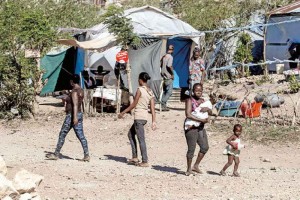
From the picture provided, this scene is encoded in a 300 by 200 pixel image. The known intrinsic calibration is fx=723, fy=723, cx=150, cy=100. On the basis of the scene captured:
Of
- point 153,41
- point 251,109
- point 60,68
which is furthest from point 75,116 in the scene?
point 60,68

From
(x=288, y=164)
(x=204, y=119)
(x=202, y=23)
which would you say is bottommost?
(x=288, y=164)

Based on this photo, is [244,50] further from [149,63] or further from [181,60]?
[149,63]

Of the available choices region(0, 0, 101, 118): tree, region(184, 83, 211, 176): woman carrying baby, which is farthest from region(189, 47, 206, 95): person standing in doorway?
region(184, 83, 211, 176): woman carrying baby

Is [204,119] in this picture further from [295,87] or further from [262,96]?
[295,87]

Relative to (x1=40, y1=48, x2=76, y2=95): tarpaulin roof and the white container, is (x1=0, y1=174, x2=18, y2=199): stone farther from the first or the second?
the white container

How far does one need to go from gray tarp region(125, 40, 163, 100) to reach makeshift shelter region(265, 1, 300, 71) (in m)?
7.24

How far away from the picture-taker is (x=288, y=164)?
444 inches

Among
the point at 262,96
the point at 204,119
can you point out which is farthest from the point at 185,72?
the point at 204,119

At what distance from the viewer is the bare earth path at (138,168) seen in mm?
8602

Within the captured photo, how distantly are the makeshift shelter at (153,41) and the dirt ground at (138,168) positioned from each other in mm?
1517

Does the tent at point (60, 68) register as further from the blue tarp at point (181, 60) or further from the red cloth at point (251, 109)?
the red cloth at point (251, 109)

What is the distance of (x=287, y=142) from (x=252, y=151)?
2.48 ft

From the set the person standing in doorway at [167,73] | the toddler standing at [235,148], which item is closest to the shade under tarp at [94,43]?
the person standing in doorway at [167,73]

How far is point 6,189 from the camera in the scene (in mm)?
6965
